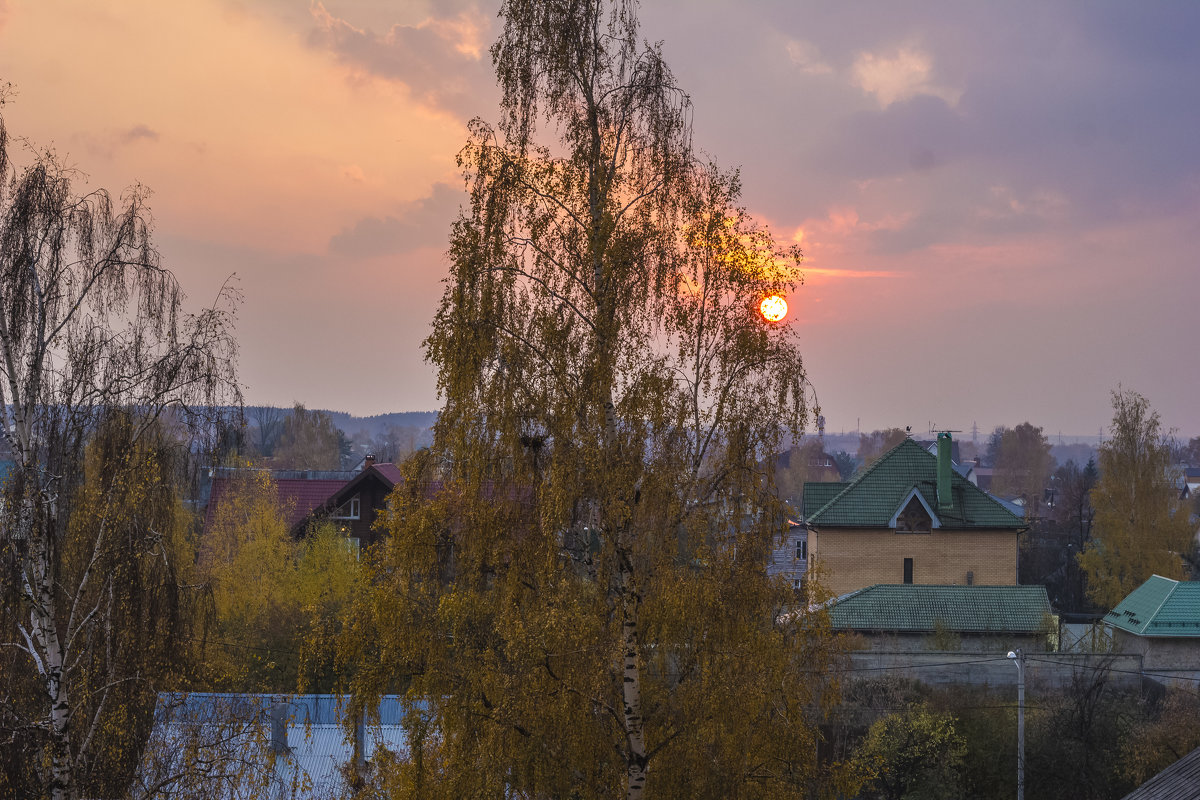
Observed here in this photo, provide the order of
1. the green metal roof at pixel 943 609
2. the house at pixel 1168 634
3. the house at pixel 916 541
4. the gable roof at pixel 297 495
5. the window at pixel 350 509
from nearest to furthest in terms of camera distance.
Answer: the house at pixel 1168 634, the green metal roof at pixel 943 609, the house at pixel 916 541, the gable roof at pixel 297 495, the window at pixel 350 509

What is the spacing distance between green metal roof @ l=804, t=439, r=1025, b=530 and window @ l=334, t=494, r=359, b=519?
18.5m

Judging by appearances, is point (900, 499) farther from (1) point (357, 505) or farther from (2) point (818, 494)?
(1) point (357, 505)

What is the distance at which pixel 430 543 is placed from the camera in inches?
411

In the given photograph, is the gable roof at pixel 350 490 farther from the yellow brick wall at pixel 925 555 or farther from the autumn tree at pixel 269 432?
the autumn tree at pixel 269 432

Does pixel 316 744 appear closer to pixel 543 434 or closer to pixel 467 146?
pixel 543 434

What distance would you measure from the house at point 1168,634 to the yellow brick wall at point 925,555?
564 cm

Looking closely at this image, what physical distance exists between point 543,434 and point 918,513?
30.5 meters

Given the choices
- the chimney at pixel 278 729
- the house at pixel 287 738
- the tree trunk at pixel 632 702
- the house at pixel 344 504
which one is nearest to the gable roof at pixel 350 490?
the house at pixel 344 504

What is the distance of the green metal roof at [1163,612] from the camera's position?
103ft

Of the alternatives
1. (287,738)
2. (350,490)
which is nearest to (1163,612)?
(287,738)

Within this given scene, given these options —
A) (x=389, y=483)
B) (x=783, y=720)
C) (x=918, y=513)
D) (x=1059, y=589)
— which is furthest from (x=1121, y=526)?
(x=783, y=720)

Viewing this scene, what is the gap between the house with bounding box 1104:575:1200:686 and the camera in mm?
30891

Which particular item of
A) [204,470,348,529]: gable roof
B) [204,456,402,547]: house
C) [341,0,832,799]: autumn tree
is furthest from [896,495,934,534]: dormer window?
[341,0,832,799]: autumn tree

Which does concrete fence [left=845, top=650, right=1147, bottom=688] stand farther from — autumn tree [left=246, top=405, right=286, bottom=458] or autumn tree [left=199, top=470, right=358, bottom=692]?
autumn tree [left=246, top=405, right=286, bottom=458]
